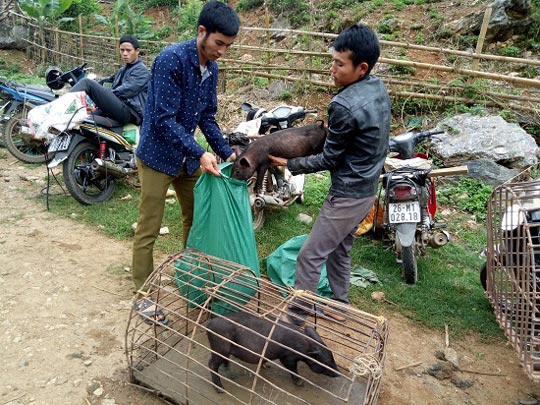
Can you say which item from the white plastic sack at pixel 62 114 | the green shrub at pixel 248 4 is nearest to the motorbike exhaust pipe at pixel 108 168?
the white plastic sack at pixel 62 114

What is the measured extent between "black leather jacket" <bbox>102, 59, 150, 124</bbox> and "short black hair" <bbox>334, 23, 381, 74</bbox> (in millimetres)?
3126

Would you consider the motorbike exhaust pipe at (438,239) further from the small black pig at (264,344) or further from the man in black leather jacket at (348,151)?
the small black pig at (264,344)

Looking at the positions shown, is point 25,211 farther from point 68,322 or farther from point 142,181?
point 142,181

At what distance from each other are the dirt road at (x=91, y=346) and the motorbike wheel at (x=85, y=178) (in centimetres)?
80

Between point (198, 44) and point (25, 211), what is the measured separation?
3.15 meters

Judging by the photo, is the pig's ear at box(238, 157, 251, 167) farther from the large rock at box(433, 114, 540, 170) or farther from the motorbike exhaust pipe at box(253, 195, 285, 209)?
the large rock at box(433, 114, 540, 170)

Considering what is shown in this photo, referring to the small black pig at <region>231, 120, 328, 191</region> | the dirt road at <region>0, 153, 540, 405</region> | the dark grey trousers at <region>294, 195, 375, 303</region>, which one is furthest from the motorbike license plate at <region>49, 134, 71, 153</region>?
the dark grey trousers at <region>294, 195, 375, 303</region>

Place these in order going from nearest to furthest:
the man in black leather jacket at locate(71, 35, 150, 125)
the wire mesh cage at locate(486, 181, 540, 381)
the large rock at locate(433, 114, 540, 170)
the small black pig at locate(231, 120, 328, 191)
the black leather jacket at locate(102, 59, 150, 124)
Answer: the wire mesh cage at locate(486, 181, 540, 381), the small black pig at locate(231, 120, 328, 191), the man in black leather jacket at locate(71, 35, 150, 125), the black leather jacket at locate(102, 59, 150, 124), the large rock at locate(433, 114, 540, 170)

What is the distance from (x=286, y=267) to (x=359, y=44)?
1.85m

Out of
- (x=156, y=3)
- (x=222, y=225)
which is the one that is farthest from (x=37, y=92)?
(x=156, y=3)

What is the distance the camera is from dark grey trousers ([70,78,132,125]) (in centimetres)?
473

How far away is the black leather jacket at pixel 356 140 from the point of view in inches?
98.1

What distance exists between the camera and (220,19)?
7.93ft

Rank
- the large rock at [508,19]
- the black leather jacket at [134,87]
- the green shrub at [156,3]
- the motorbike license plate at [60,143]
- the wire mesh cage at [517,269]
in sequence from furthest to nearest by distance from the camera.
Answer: the green shrub at [156,3] < the large rock at [508,19] < the black leather jacket at [134,87] < the motorbike license plate at [60,143] < the wire mesh cage at [517,269]
